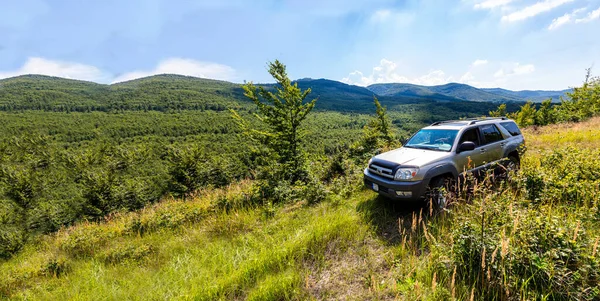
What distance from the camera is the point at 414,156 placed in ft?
16.1

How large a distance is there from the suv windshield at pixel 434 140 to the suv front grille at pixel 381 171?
137cm

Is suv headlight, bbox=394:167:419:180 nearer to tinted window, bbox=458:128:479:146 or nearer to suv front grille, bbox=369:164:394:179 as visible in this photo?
suv front grille, bbox=369:164:394:179

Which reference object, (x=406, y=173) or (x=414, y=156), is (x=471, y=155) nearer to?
(x=414, y=156)

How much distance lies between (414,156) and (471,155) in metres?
1.42

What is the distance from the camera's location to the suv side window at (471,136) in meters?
5.24

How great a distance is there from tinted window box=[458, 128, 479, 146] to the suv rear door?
0.52ft

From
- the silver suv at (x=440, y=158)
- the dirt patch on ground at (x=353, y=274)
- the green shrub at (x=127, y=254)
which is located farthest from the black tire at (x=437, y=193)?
the green shrub at (x=127, y=254)

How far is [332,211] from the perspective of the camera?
5.29 metres

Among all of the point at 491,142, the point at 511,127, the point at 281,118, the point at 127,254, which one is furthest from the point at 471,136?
the point at 127,254

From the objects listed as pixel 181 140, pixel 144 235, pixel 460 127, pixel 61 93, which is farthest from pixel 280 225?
pixel 61 93

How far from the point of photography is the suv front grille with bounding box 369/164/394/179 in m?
4.69

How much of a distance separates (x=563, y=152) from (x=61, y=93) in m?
205

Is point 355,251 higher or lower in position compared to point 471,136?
lower

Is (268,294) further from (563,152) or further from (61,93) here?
(61,93)
